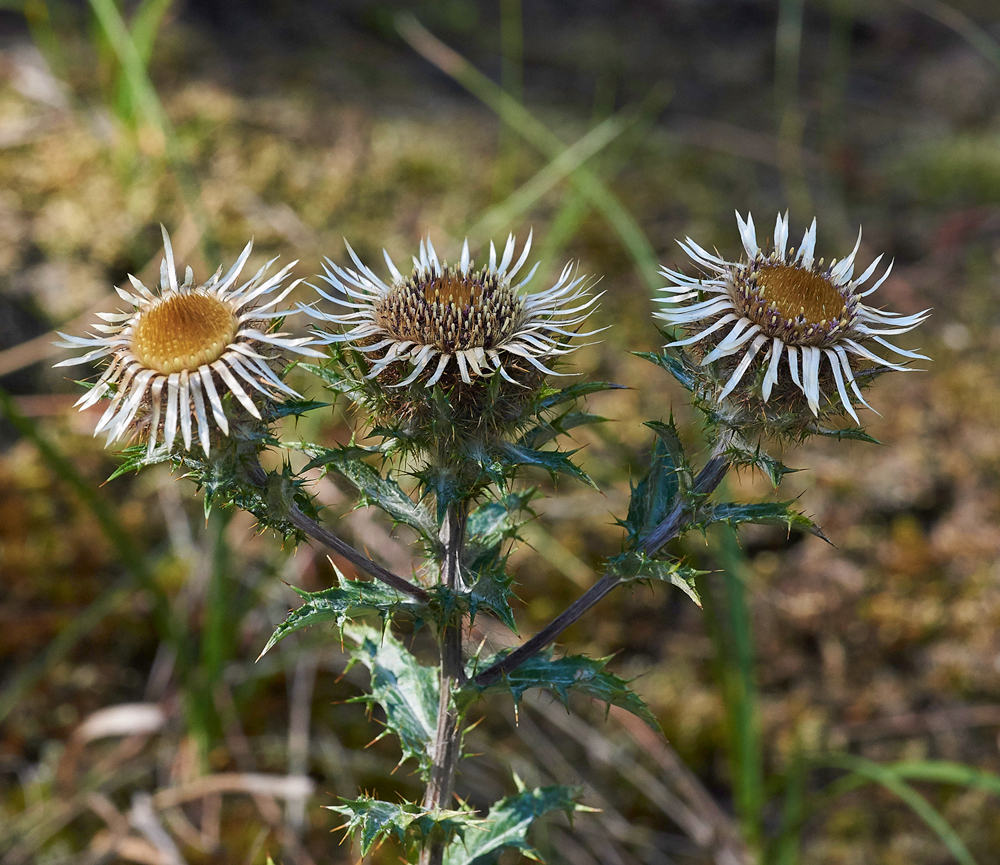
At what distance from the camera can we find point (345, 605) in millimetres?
1361

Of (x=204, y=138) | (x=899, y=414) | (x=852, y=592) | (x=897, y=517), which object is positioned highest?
(x=204, y=138)

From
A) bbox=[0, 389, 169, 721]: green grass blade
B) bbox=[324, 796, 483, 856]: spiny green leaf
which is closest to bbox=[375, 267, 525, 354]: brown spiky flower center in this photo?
bbox=[324, 796, 483, 856]: spiny green leaf

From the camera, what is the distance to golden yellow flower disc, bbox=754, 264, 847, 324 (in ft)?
4.44

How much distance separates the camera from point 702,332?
1.37 meters

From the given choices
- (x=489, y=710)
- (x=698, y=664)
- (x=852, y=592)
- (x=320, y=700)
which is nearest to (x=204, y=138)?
(x=320, y=700)

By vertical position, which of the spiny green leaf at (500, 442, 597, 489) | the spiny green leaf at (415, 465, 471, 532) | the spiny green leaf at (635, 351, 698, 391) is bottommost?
the spiny green leaf at (415, 465, 471, 532)

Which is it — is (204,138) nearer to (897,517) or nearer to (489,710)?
(489,710)

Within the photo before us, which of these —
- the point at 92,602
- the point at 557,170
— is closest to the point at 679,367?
the point at 557,170

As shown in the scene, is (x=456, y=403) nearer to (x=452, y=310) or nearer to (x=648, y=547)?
(x=452, y=310)

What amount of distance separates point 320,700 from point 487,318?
1.95 m

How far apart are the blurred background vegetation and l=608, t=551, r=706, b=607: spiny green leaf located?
24 centimetres

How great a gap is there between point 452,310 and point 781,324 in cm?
58

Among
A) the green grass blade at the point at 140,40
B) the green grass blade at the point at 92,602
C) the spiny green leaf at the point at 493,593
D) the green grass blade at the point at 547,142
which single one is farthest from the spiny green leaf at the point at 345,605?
the green grass blade at the point at 140,40

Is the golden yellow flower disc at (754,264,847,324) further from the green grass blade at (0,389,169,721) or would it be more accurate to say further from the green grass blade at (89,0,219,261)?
the green grass blade at (0,389,169,721)
